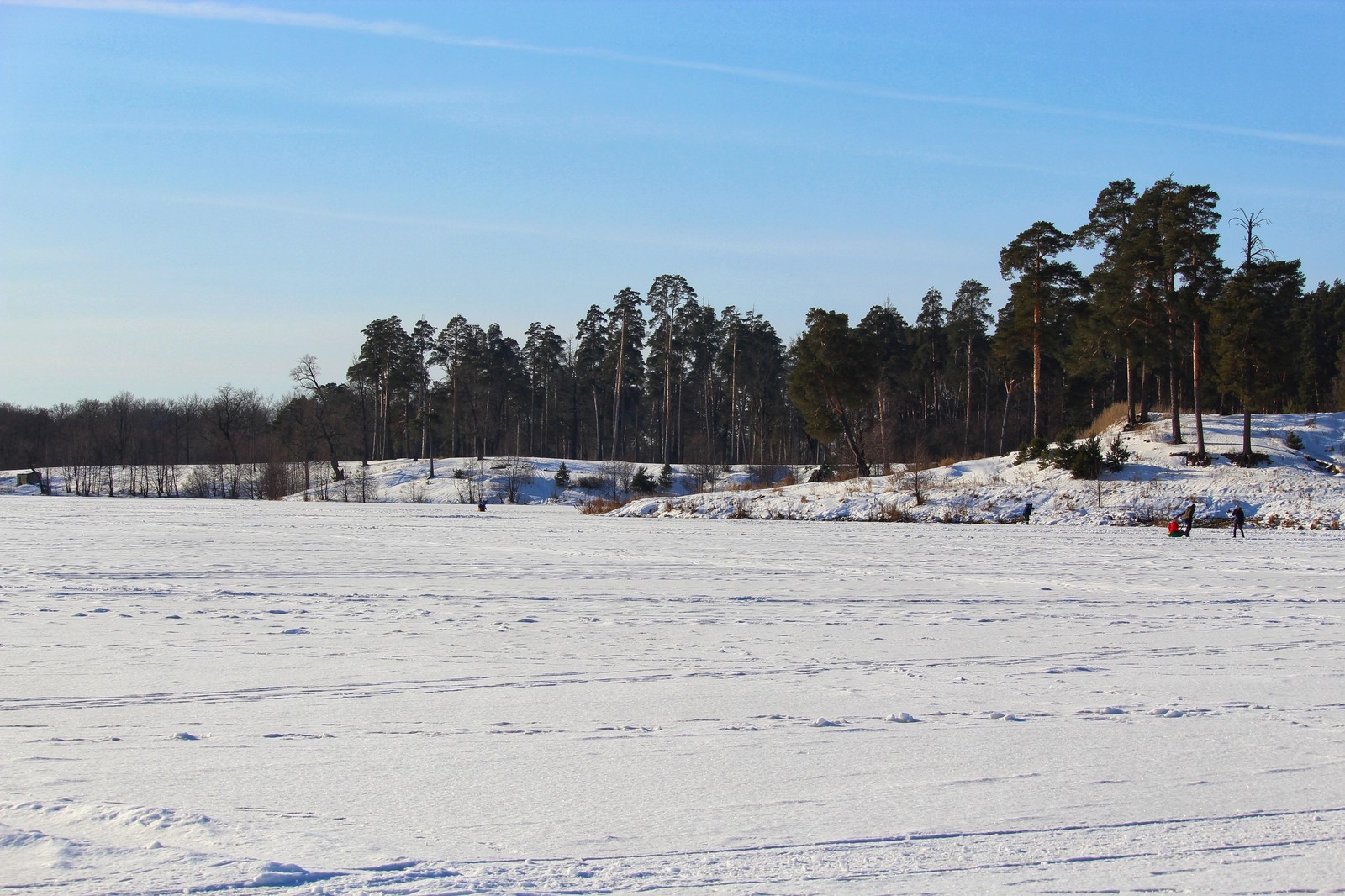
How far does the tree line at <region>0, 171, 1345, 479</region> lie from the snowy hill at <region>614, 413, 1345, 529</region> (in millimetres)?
1473

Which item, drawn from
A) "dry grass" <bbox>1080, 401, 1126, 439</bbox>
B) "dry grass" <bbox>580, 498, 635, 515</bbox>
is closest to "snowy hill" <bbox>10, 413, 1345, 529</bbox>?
"dry grass" <bbox>580, 498, 635, 515</bbox>

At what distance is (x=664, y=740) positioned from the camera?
245 inches

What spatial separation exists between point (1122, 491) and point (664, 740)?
33348mm

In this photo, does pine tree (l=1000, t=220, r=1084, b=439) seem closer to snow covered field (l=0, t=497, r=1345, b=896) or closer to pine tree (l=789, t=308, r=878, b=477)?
pine tree (l=789, t=308, r=878, b=477)

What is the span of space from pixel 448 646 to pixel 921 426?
6093cm

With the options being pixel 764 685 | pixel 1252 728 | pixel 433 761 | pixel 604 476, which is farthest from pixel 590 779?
pixel 604 476

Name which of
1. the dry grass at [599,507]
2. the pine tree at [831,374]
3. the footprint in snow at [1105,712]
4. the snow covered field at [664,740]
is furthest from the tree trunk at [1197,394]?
the footprint in snow at [1105,712]

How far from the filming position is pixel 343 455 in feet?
277

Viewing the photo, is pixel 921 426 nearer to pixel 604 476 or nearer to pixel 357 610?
pixel 604 476

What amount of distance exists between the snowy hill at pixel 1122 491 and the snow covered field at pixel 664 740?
2037 centimetres

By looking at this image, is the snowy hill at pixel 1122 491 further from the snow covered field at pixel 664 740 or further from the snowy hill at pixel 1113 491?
the snow covered field at pixel 664 740

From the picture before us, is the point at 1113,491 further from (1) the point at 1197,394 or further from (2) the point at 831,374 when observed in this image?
(2) the point at 831,374

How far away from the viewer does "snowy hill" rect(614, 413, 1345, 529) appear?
3328 centimetres

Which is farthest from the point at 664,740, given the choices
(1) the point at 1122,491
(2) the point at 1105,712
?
(1) the point at 1122,491
